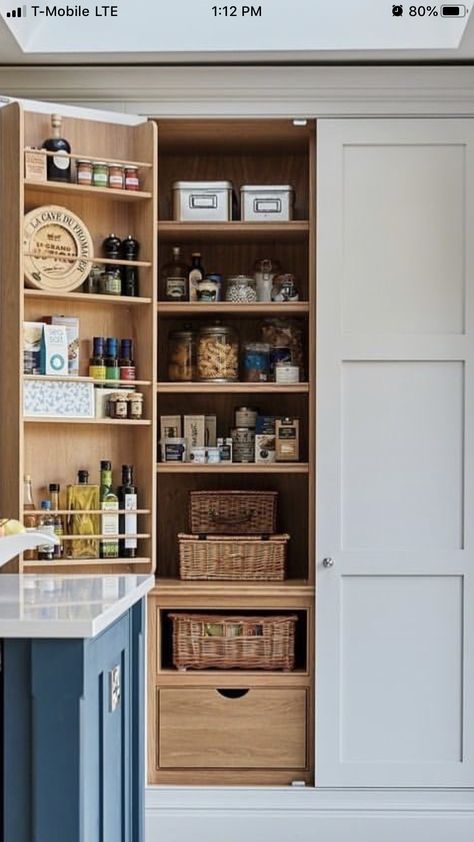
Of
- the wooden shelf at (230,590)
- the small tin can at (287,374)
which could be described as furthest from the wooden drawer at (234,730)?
A: the small tin can at (287,374)

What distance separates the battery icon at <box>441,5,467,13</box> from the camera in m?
3.01

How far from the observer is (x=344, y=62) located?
3316 mm

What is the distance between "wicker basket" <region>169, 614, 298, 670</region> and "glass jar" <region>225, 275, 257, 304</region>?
1018 millimetres

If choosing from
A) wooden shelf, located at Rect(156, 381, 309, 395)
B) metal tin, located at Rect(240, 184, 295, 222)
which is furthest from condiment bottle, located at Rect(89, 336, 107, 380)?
metal tin, located at Rect(240, 184, 295, 222)

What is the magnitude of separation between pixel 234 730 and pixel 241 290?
1394 millimetres

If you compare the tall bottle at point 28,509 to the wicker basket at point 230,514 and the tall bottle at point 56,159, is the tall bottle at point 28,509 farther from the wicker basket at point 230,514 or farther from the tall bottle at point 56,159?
the tall bottle at point 56,159

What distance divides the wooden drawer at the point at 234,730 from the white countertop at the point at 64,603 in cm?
105

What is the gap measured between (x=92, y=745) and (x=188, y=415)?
77.2 inches

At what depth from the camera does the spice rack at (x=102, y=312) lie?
10.5 ft

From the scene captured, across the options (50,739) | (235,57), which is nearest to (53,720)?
(50,739)

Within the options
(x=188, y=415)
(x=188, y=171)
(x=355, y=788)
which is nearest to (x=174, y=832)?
(x=355, y=788)

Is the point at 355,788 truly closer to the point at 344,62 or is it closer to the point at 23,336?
the point at 23,336

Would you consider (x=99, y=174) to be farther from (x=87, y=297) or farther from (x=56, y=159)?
(x=87, y=297)

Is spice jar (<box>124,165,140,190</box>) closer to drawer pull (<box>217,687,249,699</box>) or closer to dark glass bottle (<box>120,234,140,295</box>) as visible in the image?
dark glass bottle (<box>120,234,140,295</box>)
